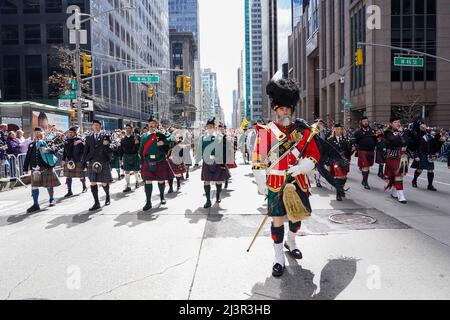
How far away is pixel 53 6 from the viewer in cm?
3909

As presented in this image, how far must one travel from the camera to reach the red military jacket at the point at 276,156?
465cm

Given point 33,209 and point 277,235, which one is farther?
point 33,209

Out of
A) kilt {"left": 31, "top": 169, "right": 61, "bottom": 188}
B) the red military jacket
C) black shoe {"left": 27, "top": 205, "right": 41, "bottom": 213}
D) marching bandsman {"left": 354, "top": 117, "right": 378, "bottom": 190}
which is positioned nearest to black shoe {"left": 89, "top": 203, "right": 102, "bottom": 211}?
black shoe {"left": 27, "top": 205, "right": 41, "bottom": 213}

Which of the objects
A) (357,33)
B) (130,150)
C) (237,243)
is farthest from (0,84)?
(237,243)

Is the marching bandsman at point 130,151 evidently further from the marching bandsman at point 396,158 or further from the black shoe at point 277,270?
the black shoe at point 277,270

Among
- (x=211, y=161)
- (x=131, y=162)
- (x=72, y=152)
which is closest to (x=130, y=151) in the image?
(x=131, y=162)

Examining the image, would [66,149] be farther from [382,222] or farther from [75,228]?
[382,222]

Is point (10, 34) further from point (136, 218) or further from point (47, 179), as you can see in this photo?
point (136, 218)

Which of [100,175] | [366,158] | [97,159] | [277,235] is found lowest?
[277,235]

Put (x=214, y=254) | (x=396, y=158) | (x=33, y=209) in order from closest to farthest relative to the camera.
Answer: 1. (x=214, y=254)
2. (x=33, y=209)
3. (x=396, y=158)

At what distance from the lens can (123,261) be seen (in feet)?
16.0

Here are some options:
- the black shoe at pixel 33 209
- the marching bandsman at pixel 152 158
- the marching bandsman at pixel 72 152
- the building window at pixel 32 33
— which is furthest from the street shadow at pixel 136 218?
the building window at pixel 32 33

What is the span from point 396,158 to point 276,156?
209 inches
